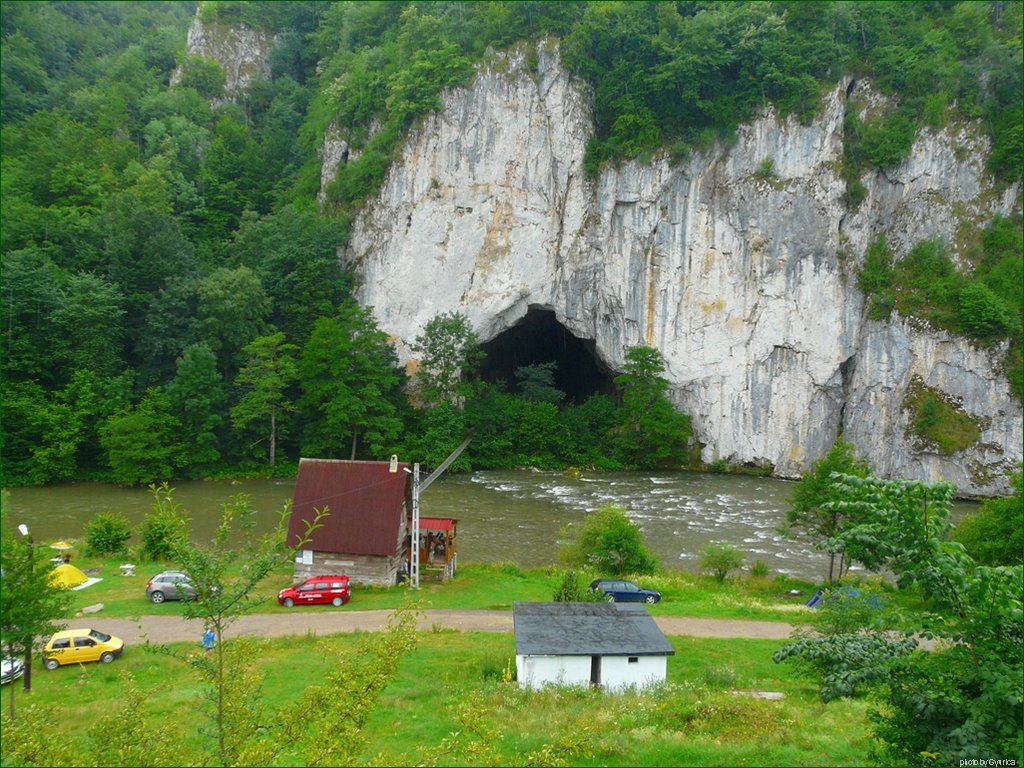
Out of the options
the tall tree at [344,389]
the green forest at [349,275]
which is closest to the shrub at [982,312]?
the green forest at [349,275]

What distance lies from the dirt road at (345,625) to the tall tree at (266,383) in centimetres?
2128

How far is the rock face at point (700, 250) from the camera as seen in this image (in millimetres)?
39781

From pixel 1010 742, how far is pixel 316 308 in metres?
40.8

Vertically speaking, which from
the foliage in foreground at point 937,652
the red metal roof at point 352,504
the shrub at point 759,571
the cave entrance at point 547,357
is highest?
the cave entrance at point 547,357

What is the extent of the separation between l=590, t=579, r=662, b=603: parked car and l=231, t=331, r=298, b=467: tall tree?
24741 millimetres

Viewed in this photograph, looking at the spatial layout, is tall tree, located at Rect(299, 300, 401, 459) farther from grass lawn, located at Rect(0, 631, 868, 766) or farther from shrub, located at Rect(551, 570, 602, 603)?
grass lawn, located at Rect(0, 631, 868, 766)

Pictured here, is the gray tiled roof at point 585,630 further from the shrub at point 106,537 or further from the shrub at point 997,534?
the shrub at point 106,537

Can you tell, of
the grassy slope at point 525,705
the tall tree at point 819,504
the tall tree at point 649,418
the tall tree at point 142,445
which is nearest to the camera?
the grassy slope at point 525,705

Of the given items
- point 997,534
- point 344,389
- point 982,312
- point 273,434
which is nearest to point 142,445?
point 273,434

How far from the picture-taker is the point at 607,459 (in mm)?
41781

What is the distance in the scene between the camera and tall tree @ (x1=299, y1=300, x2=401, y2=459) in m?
37.7

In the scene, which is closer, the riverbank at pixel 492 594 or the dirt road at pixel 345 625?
the dirt road at pixel 345 625

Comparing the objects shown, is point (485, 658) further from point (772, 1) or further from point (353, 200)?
point (772, 1)

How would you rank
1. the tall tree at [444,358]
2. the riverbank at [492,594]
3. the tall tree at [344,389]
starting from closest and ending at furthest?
1. the riverbank at [492,594]
2. the tall tree at [344,389]
3. the tall tree at [444,358]
